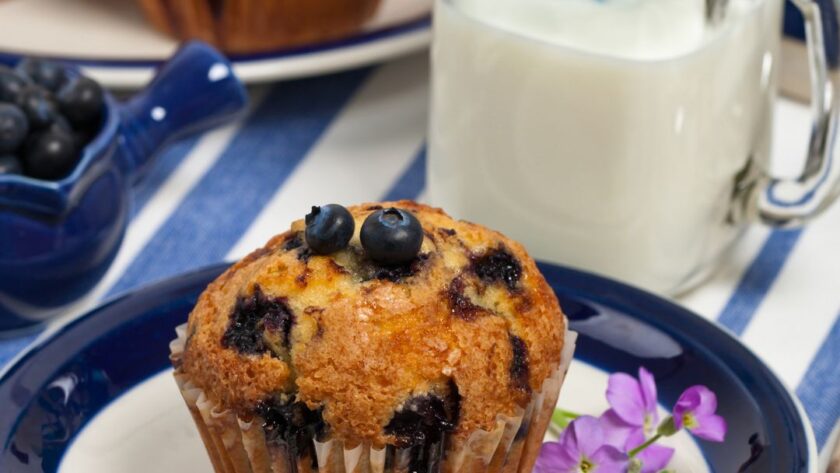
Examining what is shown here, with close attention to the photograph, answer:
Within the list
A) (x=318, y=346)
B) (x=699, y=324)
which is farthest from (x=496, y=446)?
(x=699, y=324)

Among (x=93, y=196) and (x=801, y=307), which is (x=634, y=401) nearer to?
(x=801, y=307)

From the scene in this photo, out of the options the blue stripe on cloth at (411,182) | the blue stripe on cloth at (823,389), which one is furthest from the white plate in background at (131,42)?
the blue stripe on cloth at (823,389)

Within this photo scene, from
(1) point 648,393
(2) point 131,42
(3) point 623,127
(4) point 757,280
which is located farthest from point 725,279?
(2) point 131,42

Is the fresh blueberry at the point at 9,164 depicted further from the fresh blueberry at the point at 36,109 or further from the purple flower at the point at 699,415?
the purple flower at the point at 699,415

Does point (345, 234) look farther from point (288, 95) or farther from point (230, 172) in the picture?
point (288, 95)

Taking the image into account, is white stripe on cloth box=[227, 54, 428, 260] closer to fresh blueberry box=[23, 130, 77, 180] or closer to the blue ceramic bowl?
the blue ceramic bowl
